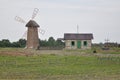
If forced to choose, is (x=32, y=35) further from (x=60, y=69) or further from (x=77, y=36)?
(x=60, y=69)

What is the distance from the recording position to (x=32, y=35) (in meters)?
69.7

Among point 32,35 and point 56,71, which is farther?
point 32,35

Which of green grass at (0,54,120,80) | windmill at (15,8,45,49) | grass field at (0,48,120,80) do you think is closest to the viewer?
grass field at (0,48,120,80)

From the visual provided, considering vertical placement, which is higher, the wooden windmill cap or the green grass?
the wooden windmill cap

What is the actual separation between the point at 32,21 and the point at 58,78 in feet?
177

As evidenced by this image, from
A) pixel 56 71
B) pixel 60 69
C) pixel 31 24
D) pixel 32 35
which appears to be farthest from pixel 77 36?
pixel 56 71

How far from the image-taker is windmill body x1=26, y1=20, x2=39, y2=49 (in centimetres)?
6925

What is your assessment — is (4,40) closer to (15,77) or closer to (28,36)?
(28,36)

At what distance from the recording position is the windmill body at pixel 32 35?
6925 cm

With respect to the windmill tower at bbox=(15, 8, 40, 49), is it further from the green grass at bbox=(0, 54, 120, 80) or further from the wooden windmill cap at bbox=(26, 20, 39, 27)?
the green grass at bbox=(0, 54, 120, 80)

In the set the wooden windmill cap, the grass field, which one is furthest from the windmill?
the grass field

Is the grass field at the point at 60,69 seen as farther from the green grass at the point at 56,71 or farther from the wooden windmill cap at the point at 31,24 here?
the wooden windmill cap at the point at 31,24

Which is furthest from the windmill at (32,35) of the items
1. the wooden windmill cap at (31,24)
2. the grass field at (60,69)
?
the grass field at (60,69)

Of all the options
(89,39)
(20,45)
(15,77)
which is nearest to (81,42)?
(89,39)
